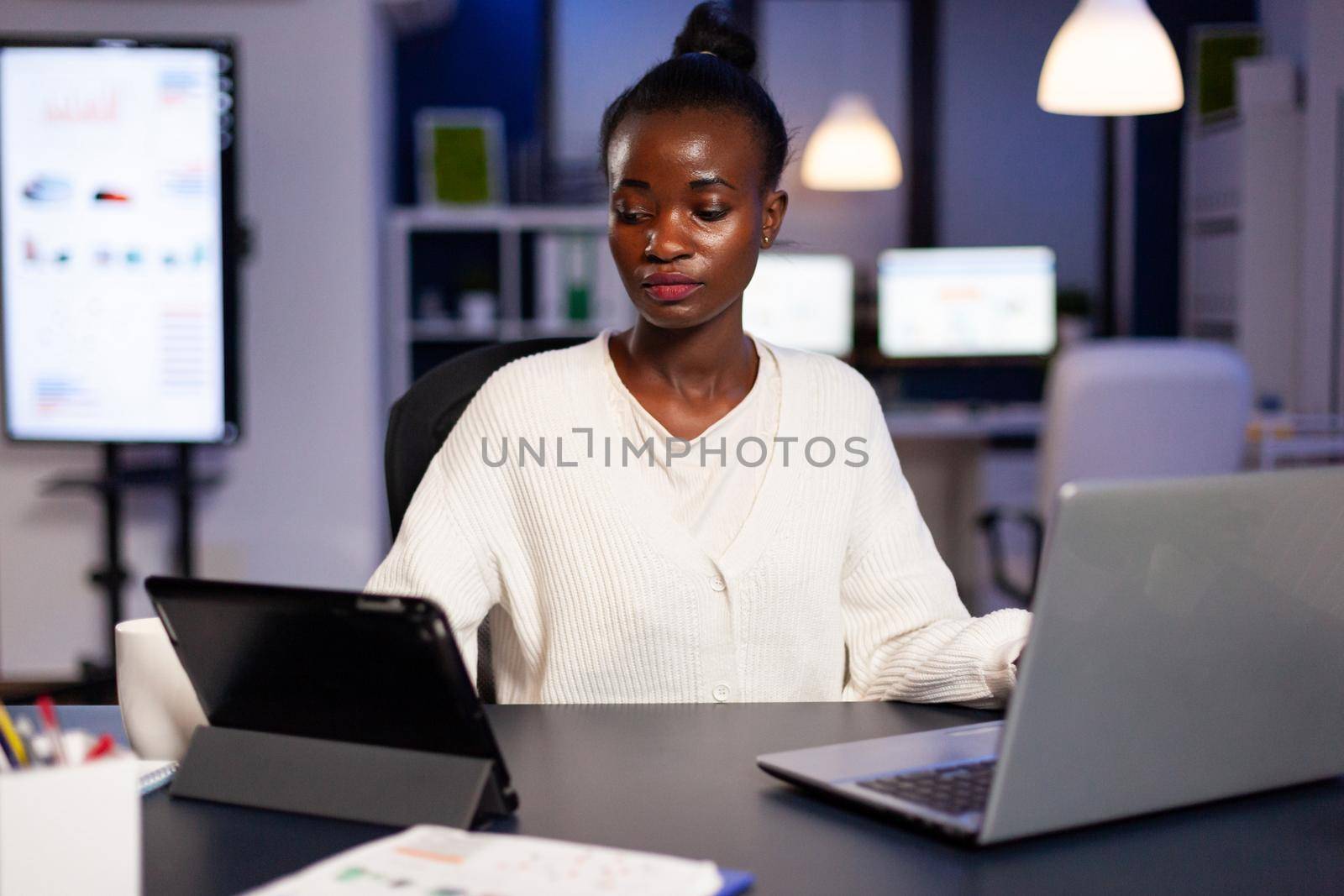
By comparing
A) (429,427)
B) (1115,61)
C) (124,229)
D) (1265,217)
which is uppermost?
(1115,61)

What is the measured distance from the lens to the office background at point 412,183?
12.1 feet

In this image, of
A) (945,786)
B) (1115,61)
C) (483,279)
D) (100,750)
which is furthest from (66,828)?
(483,279)

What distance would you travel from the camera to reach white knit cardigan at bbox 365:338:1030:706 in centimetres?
135

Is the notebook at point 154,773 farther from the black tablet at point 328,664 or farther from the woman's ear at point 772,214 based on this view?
the woman's ear at point 772,214

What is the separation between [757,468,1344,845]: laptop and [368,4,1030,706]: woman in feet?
1.35

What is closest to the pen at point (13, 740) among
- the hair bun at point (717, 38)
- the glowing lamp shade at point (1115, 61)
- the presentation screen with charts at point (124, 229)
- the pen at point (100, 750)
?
the pen at point (100, 750)

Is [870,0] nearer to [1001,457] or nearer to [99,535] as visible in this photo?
[1001,457]

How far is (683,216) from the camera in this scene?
1346 millimetres

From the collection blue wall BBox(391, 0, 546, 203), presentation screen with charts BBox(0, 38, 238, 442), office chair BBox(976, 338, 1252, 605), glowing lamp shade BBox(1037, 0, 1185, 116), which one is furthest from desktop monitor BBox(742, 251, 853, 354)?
presentation screen with charts BBox(0, 38, 238, 442)

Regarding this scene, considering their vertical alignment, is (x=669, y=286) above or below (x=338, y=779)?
above

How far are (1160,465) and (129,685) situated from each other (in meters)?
2.84

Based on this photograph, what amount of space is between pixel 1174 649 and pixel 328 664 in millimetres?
507

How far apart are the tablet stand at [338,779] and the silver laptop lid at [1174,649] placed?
1.01ft

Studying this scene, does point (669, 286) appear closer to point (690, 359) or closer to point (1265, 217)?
point (690, 359)
